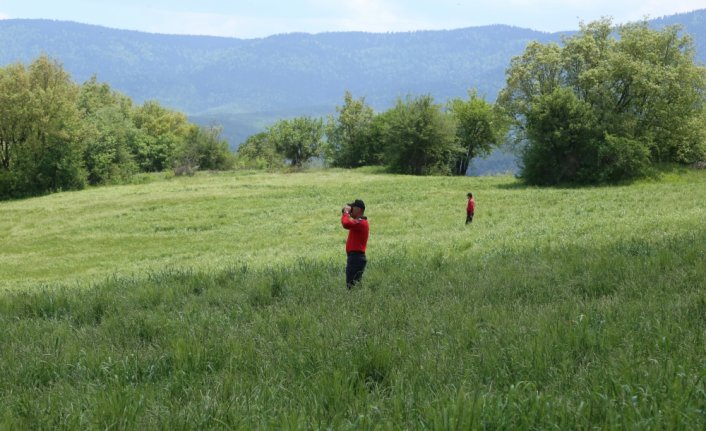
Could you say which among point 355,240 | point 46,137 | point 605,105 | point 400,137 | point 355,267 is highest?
point 605,105

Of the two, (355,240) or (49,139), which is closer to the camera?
(355,240)

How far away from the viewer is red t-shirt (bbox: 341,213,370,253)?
11.2 metres

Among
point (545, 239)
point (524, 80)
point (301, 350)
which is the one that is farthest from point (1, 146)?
point (301, 350)

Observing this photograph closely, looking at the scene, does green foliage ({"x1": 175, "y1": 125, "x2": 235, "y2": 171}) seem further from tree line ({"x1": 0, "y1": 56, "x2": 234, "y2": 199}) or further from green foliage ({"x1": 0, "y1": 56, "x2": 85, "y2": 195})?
green foliage ({"x1": 0, "y1": 56, "x2": 85, "y2": 195})

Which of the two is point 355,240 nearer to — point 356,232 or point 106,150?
point 356,232

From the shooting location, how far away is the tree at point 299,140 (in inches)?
4198

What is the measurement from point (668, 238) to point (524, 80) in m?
54.2

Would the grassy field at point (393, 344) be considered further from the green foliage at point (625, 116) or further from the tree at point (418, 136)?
the tree at point (418, 136)

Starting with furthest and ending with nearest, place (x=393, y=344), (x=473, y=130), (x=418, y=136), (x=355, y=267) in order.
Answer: (x=473, y=130), (x=418, y=136), (x=355, y=267), (x=393, y=344)

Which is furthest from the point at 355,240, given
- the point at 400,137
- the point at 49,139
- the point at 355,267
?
the point at 49,139

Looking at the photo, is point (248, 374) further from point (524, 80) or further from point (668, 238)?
point (524, 80)

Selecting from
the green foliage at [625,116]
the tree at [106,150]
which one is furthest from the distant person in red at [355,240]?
the tree at [106,150]

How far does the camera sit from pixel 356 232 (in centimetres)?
1146

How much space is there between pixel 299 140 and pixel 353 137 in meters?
13.0
